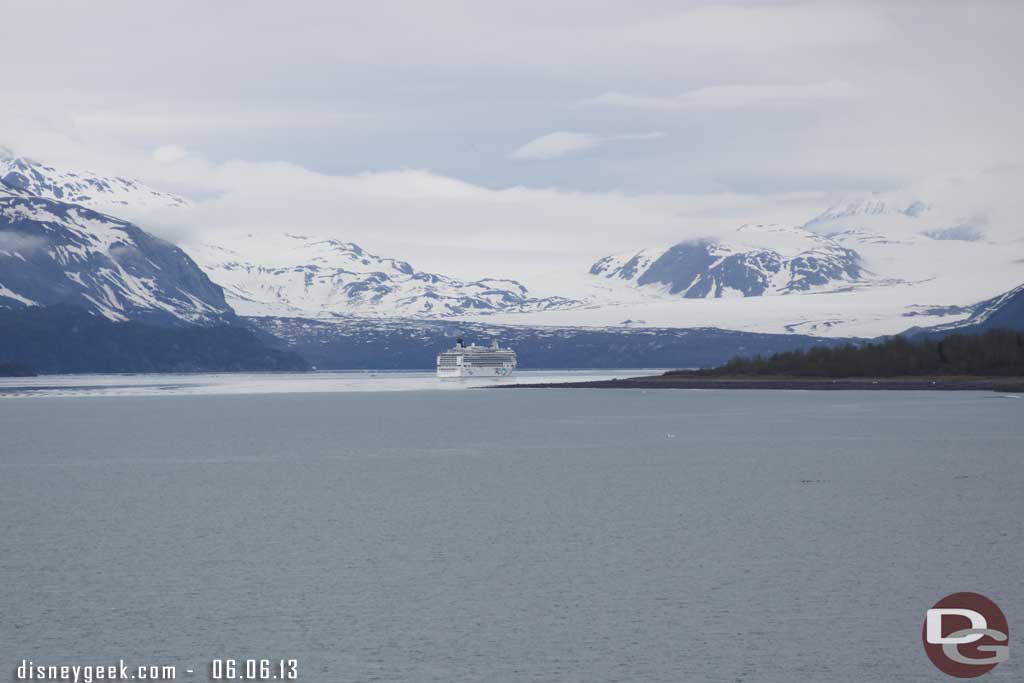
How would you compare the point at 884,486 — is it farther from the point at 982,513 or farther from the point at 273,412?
the point at 273,412

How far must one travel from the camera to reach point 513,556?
4044cm

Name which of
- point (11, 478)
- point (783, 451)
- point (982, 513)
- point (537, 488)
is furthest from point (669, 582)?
point (783, 451)

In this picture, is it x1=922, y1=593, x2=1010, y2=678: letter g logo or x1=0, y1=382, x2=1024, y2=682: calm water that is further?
x1=0, y1=382, x2=1024, y2=682: calm water

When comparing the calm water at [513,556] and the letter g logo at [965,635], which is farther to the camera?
the calm water at [513,556]

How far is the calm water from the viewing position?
92.7 ft

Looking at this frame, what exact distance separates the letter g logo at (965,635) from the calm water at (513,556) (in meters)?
0.34

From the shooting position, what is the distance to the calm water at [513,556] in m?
28.2

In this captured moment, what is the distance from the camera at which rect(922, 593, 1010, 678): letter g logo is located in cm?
2647

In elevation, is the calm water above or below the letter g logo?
below

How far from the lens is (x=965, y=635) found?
2888 centimetres

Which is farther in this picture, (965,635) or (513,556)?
(513,556)

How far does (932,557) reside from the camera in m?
39.2

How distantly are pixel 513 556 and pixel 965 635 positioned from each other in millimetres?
14294

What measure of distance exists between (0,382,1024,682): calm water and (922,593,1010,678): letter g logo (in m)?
0.34
